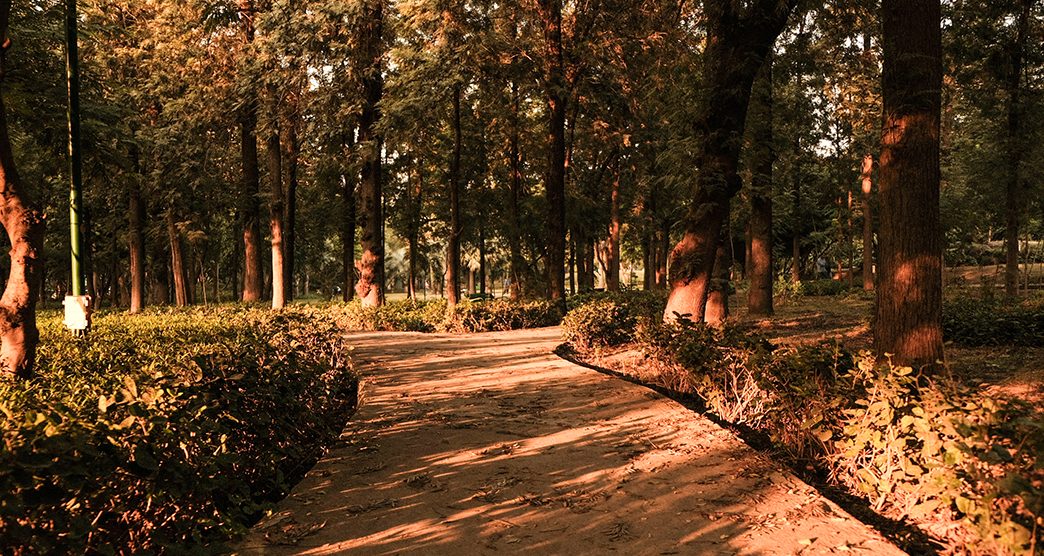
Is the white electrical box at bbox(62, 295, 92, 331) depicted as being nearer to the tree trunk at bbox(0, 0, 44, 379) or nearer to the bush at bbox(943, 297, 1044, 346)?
the tree trunk at bbox(0, 0, 44, 379)

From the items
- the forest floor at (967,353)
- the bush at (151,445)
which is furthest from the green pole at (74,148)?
the forest floor at (967,353)

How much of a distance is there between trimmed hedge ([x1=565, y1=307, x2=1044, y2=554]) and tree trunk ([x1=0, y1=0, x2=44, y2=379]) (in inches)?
244

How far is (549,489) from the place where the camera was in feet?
14.7

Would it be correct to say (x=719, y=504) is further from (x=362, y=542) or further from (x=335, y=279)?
(x=335, y=279)

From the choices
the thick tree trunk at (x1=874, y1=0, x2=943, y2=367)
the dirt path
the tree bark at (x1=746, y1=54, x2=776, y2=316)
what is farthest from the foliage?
the thick tree trunk at (x1=874, y1=0, x2=943, y2=367)

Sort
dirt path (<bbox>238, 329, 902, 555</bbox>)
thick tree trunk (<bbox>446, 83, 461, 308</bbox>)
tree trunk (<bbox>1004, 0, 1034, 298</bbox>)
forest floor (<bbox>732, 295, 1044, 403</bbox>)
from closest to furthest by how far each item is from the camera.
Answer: dirt path (<bbox>238, 329, 902, 555</bbox>), forest floor (<bbox>732, 295, 1044, 403</bbox>), tree trunk (<bbox>1004, 0, 1034, 298</bbox>), thick tree trunk (<bbox>446, 83, 461, 308</bbox>)

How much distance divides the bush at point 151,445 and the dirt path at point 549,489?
35 centimetres

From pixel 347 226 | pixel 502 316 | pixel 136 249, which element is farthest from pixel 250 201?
pixel 502 316

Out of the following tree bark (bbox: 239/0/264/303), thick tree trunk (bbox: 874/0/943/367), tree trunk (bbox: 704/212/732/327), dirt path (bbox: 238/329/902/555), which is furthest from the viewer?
tree bark (bbox: 239/0/264/303)

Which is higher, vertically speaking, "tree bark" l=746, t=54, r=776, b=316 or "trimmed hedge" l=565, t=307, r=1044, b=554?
"tree bark" l=746, t=54, r=776, b=316

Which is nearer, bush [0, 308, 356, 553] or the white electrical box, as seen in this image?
bush [0, 308, 356, 553]

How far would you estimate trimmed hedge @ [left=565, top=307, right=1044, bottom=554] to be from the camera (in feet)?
9.50

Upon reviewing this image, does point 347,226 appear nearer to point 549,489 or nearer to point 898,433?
point 549,489

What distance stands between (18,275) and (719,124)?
8.75 meters
